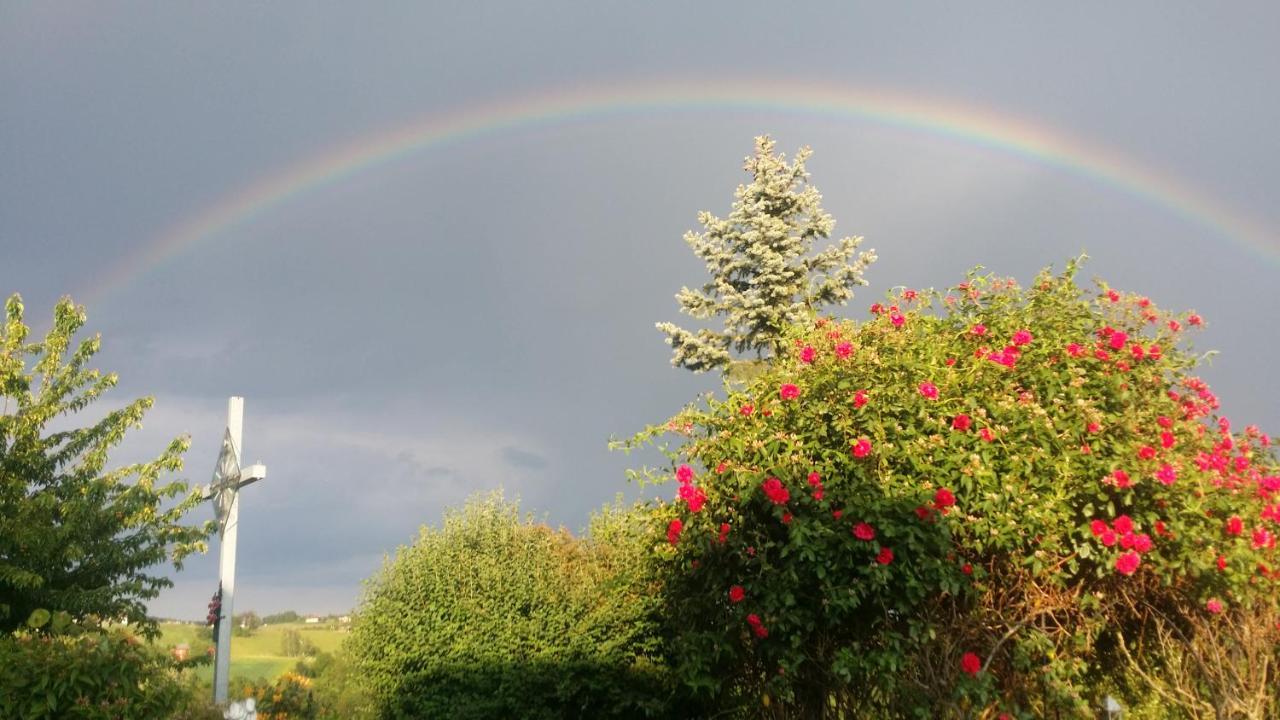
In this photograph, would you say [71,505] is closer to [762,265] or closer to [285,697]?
[285,697]

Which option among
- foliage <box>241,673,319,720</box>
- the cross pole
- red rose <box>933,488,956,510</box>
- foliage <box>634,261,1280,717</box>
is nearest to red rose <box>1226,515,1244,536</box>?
foliage <box>634,261,1280,717</box>

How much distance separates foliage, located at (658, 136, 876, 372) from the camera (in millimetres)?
22188

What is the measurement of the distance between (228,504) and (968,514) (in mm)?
13002

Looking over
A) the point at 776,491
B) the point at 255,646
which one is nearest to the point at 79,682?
the point at 776,491

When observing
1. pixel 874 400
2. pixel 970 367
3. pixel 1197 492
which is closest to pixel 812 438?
pixel 874 400

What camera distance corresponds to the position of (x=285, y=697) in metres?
19.7

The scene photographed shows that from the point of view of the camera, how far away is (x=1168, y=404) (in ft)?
29.8

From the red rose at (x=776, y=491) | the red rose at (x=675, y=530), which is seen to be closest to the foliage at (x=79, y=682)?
the red rose at (x=675, y=530)

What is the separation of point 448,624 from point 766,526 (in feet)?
23.5

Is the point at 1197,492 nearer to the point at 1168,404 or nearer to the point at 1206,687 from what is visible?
the point at 1168,404

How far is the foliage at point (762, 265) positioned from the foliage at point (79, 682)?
1622cm

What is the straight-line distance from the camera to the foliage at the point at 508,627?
13445mm

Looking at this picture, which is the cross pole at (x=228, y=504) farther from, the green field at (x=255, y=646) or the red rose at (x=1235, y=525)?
the red rose at (x=1235, y=525)


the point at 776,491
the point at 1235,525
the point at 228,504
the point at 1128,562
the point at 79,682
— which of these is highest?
the point at 228,504
